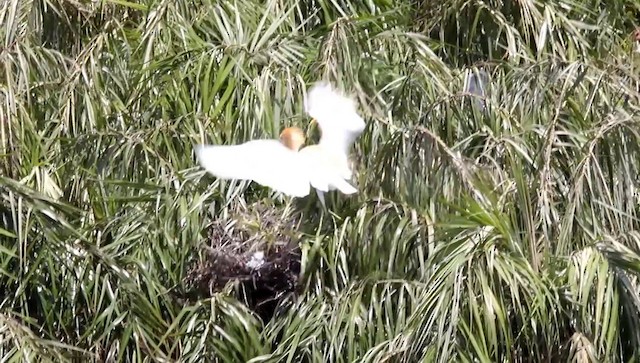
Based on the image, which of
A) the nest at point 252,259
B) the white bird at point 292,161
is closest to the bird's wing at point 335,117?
the white bird at point 292,161

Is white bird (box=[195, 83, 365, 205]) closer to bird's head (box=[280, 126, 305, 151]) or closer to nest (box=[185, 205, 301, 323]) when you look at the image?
bird's head (box=[280, 126, 305, 151])

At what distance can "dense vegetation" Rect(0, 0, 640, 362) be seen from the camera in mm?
1784

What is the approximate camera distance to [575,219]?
1917 millimetres

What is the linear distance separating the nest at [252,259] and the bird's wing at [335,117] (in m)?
0.15

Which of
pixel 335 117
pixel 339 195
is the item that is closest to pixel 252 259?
pixel 339 195

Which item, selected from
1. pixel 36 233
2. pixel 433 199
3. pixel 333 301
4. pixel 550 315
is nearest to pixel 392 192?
pixel 433 199

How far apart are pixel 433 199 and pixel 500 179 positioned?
136 mm

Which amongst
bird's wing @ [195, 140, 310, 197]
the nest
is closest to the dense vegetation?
the nest

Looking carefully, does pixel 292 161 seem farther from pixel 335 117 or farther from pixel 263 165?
pixel 335 117

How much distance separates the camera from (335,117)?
203 cm

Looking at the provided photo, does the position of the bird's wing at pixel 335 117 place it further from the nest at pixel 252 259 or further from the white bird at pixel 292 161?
the nest at pixel 252 259

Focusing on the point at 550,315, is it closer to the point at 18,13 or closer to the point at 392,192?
the point at 392,192

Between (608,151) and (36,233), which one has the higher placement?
(608,151)

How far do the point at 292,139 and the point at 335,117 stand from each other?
0.14 m
